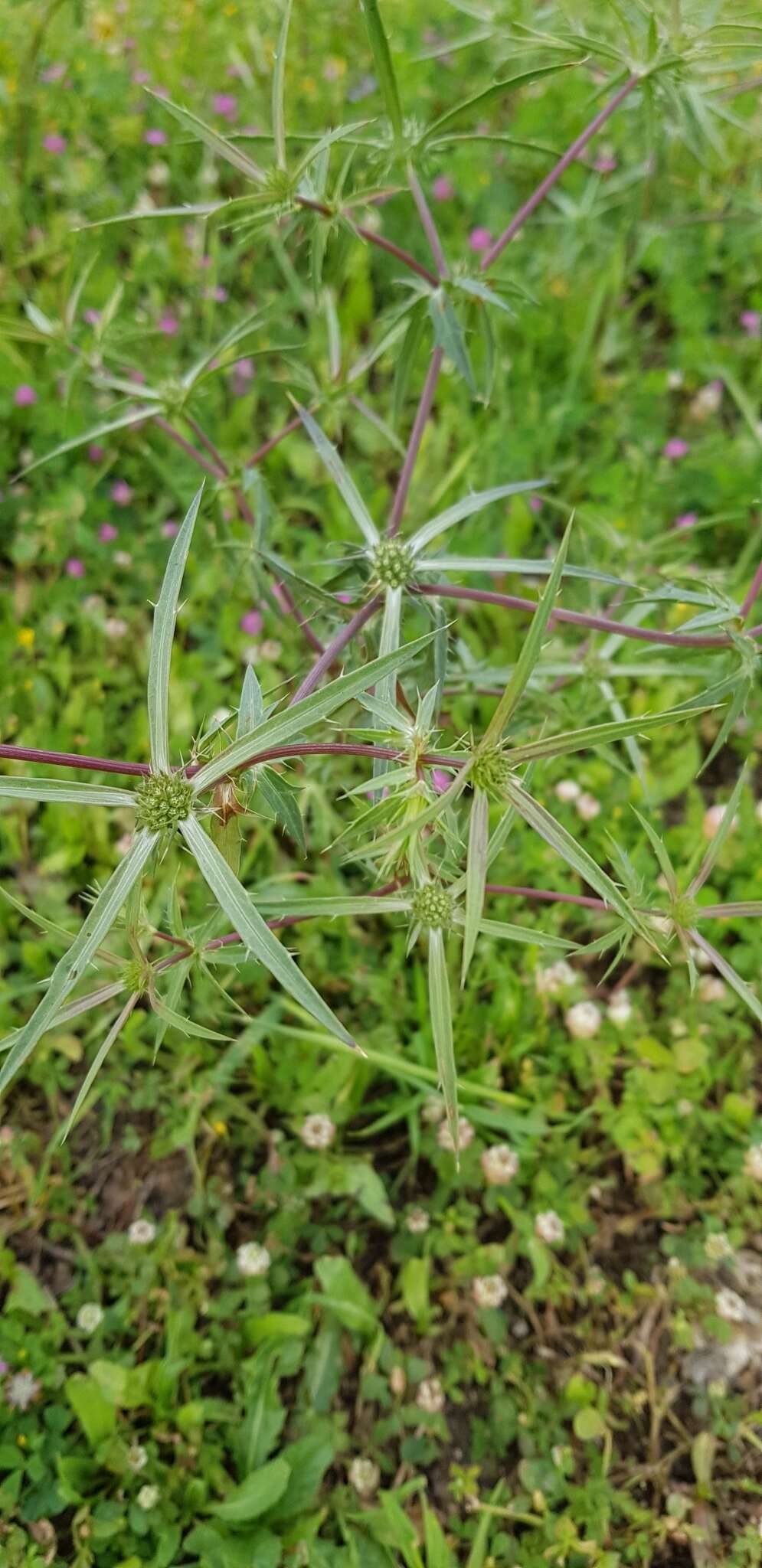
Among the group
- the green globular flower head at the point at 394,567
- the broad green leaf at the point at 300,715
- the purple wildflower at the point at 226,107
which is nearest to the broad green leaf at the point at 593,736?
the broad green leaf at the point at 300,715

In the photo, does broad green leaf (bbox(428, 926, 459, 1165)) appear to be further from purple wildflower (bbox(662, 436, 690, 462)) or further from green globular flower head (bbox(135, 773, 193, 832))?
purple wildflower (bbox(662, 436, 690, 462))

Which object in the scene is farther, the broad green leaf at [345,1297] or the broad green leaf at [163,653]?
the broad green leaf at [345,1297]

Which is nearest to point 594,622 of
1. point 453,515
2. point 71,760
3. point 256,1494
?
point 453,515

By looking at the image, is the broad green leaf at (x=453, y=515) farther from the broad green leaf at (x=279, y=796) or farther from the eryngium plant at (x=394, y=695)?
the broad green leaf at (x=279, y=796)

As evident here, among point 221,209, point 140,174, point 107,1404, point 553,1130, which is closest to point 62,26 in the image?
point 140,174

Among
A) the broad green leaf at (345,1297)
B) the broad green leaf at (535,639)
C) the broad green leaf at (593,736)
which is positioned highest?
the broad green leaf at (535,639)

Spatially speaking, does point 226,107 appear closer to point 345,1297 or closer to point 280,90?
point 280,90

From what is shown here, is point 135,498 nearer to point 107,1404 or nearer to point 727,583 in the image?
point 727,583
